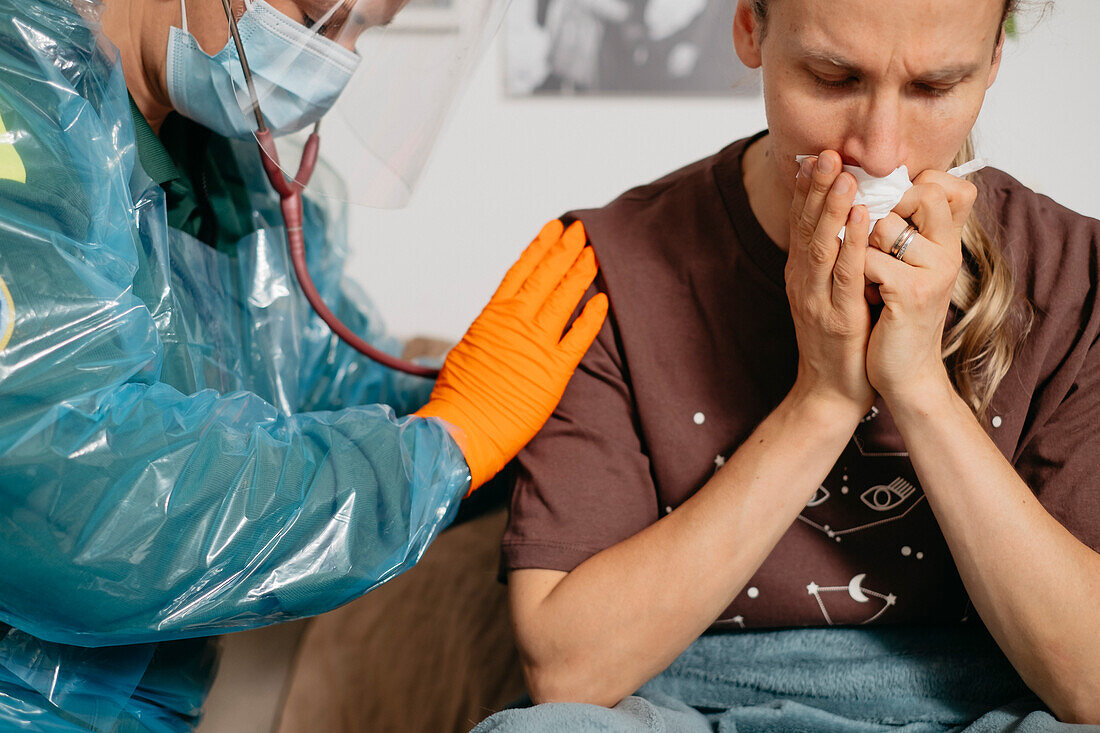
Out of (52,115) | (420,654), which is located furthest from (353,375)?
(52,115)

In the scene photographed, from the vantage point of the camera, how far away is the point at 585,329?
1.04 m

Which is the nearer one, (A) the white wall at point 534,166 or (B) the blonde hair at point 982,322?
(B) the blonde hair at point 982,322

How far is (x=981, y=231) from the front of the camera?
99 centimetres

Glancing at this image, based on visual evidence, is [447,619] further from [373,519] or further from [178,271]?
[178,271]

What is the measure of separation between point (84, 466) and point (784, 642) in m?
0.74

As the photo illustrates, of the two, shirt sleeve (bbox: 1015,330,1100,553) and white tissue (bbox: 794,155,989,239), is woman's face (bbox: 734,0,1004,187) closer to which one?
white tissue (bbox: 794,155,989,239)

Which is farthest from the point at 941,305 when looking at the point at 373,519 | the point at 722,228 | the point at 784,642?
the point at 373,519

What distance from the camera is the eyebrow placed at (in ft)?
2.62

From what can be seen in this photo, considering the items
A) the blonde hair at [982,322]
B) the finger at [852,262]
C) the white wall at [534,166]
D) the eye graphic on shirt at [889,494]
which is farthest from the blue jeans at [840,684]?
the white wall at [534,166]

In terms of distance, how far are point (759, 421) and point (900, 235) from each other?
0.89 feet

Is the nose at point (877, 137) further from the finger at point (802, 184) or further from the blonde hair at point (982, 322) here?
the blonde hair at point (982, 322)

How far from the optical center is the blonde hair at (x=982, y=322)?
954mm

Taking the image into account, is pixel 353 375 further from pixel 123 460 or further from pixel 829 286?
pixel 829 286

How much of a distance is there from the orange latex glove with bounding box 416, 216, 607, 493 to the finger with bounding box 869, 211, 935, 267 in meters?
0.33
